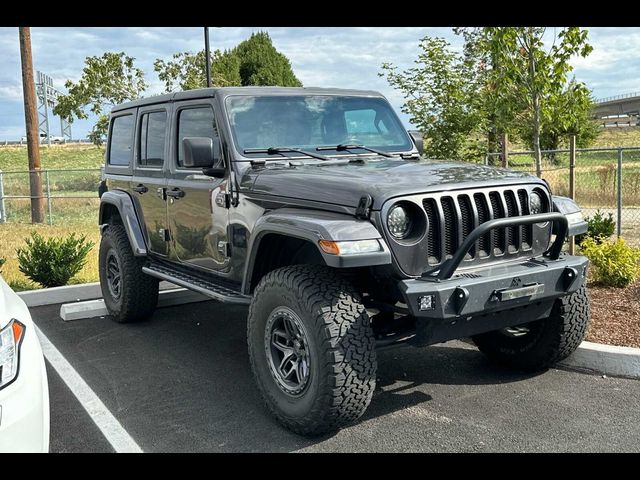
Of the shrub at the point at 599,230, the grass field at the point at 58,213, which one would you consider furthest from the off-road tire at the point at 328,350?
the grass field at the point at 58,213

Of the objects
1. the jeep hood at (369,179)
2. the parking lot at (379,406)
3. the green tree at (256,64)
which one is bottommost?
the parking lot at (379,406)

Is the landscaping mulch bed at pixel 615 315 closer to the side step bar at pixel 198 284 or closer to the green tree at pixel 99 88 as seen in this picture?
the side step bar at pixel 198 284

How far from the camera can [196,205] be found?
511 cm

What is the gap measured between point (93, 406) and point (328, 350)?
1.88 meters

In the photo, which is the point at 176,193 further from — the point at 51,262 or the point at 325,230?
the point at 51,262

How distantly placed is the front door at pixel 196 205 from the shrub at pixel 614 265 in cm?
381

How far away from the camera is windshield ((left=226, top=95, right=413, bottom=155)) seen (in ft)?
16.0

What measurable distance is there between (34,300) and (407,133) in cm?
473

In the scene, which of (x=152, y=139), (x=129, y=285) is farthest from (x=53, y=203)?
(x=152, y=139)

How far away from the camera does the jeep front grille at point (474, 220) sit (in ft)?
12.4

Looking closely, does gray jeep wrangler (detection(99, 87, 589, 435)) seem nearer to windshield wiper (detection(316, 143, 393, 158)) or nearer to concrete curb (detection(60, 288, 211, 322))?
windshield wiper (detection(316, 143, 393, 158))

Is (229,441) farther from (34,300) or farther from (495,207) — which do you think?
(34,300)

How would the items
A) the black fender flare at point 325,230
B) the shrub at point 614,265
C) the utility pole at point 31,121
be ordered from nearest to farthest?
1. the black fender flare at point 325,230
2. the shrub at point 614,265
3. the utility pole at point 31,121

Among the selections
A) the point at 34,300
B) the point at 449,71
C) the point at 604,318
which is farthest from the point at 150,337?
the point at 449,71
